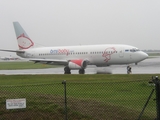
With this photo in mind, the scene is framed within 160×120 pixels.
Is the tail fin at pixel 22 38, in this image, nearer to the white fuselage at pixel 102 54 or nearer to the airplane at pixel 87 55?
the airplane at pixel 87 55

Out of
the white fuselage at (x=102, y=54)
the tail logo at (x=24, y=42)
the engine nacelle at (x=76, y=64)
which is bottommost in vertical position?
the engine nacelle at (x=76, y=64)

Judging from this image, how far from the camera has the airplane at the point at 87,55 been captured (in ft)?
111

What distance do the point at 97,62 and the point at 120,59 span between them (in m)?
2.78

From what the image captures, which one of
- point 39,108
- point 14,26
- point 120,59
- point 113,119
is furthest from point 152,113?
point 14,26

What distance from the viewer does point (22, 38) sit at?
4238 centimetres

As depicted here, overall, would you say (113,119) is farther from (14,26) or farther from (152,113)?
(14,26)

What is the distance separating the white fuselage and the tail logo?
14.8 ft

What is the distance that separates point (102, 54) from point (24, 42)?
12.6m

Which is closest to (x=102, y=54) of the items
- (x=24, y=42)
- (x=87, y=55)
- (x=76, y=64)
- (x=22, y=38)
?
(x=87, y=55)

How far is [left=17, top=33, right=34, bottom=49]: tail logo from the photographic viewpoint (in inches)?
1652

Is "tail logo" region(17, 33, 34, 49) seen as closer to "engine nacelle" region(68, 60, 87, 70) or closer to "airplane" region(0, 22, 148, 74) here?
"airplane" region(0, 22, 148, 74)

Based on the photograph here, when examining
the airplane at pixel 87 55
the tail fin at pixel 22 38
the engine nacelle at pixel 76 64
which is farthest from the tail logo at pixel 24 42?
the engine nacelle at pixel 76 64

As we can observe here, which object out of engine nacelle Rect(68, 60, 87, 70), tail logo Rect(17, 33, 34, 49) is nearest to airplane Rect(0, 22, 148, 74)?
engine nacelle Rect(68, 60, 87, 70)

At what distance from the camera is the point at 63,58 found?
37.4 m
